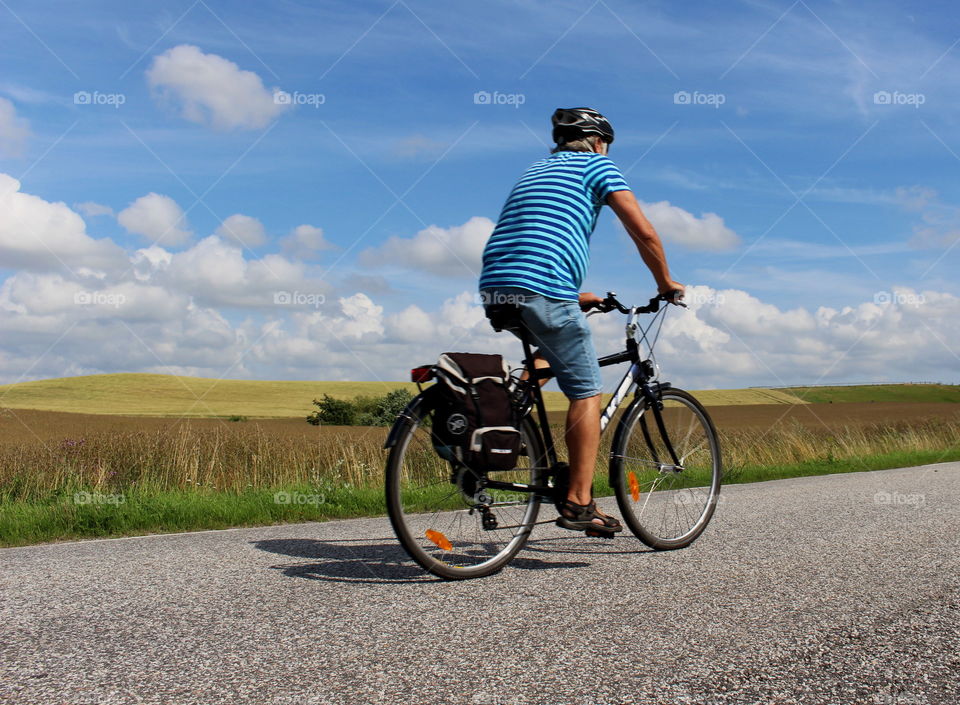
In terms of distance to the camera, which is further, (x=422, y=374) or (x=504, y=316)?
(x=504, y=316)

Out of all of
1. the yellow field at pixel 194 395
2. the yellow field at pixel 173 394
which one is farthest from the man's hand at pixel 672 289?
the yellow field at pixel 173 394

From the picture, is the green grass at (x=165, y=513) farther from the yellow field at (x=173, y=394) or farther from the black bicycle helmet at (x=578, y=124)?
the yellow field at (x=173, y=394)

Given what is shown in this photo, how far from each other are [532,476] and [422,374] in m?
0.95

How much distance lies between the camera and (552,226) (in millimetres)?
4297

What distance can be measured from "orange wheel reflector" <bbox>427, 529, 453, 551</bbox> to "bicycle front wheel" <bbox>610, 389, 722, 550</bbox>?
3.71ft

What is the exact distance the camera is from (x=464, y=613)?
3355 mm

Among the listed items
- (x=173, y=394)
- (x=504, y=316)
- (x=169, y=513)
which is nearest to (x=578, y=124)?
(x=504, y=316)

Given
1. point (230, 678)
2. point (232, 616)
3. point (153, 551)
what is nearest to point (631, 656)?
point (230, 678)

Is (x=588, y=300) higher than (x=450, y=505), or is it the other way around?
(x=588, y=300)

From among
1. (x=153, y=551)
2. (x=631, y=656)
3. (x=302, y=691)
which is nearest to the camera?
(x=302, y=691)

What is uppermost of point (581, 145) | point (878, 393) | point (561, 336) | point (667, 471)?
point (878, 393)

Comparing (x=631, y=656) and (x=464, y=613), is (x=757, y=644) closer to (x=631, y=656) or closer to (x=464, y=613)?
(x=631, y=656)

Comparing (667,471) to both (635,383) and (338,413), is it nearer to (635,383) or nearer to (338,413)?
(635,383)

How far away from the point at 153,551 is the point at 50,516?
1726mm
